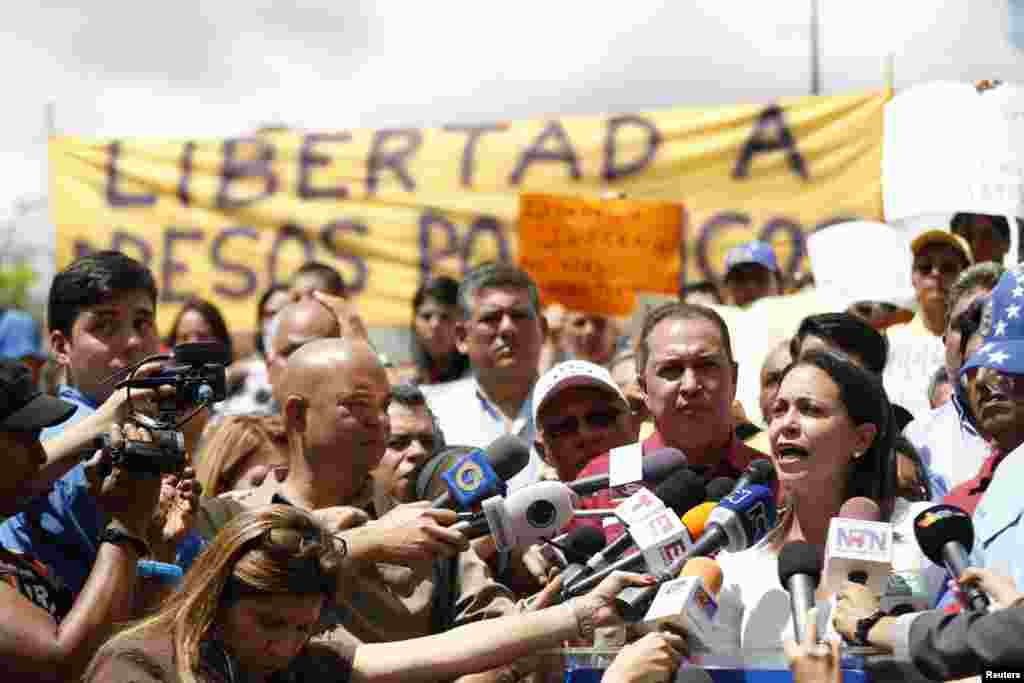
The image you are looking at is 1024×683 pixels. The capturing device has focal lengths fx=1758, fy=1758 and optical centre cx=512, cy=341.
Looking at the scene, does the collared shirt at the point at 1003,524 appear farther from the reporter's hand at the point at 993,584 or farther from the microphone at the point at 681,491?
the microphone at the point at 681,491

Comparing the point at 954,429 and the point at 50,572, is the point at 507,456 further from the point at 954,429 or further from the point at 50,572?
the point at 954,429

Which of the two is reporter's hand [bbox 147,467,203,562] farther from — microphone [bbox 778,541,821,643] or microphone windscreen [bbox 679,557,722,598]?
microphone [bbox 778,541,821,643]

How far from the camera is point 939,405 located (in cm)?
646

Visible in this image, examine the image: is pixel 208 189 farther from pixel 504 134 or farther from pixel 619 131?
pixel 619 131

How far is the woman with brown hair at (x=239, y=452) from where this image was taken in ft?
21.2

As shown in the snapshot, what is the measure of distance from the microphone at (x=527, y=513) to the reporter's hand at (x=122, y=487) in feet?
2.68

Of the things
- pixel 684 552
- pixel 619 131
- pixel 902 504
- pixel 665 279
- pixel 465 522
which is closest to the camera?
pixel 684 552

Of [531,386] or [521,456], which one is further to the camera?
[531,386]

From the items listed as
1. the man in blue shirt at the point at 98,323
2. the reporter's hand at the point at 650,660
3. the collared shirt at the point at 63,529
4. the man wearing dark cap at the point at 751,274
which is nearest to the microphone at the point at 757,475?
the reporter's hand at the point at 650,660

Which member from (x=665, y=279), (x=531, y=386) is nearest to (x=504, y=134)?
(x=665, y=279)

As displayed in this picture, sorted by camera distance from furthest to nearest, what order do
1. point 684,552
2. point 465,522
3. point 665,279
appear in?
1. point 665,279
2. point 465,522
3. point 684,552

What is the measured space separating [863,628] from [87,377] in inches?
101

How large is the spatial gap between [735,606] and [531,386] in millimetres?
2562

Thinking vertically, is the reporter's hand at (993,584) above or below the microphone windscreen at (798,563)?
above
